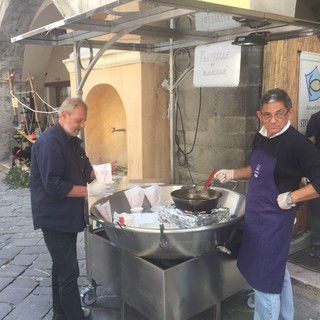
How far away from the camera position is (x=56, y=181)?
272 centimetres

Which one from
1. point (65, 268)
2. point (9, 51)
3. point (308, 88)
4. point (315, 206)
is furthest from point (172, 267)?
point (9, 51)

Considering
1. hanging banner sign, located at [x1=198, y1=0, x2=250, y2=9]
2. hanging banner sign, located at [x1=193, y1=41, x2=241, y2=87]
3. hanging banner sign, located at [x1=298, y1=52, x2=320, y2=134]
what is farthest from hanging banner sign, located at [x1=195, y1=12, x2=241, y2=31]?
hanging banner sign, located at [x1=298, y1=52, x2=320, y2=134]

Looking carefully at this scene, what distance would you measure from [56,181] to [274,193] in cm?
152

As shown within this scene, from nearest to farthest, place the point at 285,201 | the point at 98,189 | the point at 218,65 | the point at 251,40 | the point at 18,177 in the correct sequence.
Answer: the point at 285,201
the point at 98,189
the point at 251,40
the point at 218,65
the point at 18,177

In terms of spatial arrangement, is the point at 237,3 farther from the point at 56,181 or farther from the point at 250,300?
the point at 250,300

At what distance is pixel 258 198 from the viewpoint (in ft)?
8.36

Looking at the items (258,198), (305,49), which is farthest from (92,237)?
(305,49)

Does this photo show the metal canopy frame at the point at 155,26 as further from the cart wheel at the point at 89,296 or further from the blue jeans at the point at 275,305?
the cart wheel at the point at 89,296

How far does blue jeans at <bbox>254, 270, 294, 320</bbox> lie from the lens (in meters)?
2.54

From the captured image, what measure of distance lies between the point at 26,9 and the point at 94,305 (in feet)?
26.3

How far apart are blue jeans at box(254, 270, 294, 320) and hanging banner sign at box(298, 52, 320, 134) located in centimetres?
200

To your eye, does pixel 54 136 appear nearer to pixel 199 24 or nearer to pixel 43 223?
pixel 43 223

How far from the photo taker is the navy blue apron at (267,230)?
2463mm

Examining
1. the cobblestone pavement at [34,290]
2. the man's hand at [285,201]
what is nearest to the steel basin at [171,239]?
the man's hand at [285,201]
